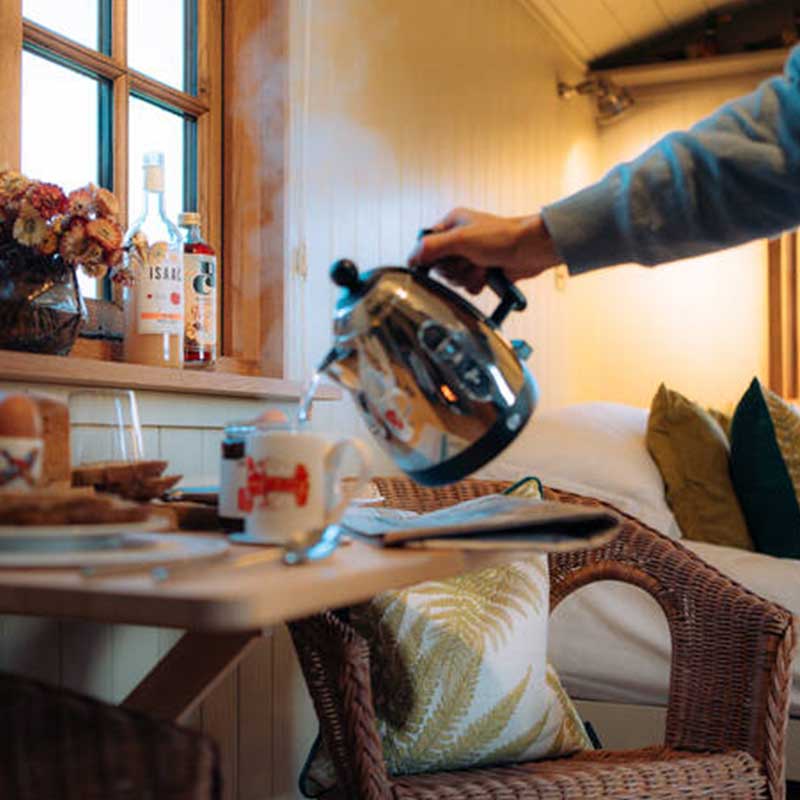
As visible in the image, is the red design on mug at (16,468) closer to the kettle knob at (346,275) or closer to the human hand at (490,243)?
the kettle knob at (346,275)

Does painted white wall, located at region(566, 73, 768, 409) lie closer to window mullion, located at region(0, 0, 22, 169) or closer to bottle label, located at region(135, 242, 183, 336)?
bottle label, located at region(135, 242, 183, 336)

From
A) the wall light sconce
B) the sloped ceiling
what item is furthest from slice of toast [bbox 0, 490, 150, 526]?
the wall light sconce

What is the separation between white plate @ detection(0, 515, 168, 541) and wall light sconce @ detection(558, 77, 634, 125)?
3.20m

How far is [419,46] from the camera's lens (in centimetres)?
262

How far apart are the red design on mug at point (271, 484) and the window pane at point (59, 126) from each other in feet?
2.78

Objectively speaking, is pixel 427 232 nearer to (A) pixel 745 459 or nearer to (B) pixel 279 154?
(B) pixel 279 154

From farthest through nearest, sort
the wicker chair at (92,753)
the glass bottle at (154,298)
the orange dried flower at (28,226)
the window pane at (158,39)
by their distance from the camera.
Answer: the window pane at (158,39), the glass bottle at (154,298), the orange dried flower at (28,226), the wicker chair at (92,753)

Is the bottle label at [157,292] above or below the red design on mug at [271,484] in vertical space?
above

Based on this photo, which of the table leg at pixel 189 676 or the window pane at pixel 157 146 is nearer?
the table leg at pixel 189 676

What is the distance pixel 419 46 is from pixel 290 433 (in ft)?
6.34

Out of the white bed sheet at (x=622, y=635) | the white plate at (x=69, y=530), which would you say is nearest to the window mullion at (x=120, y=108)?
the white plate at (x=69, y=530)

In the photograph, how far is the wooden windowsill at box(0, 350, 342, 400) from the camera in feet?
4.37

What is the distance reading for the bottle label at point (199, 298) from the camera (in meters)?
1.75

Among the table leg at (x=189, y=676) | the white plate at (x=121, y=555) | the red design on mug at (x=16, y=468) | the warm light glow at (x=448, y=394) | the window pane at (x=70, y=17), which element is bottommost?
the table leg at (x=189, y=676)
